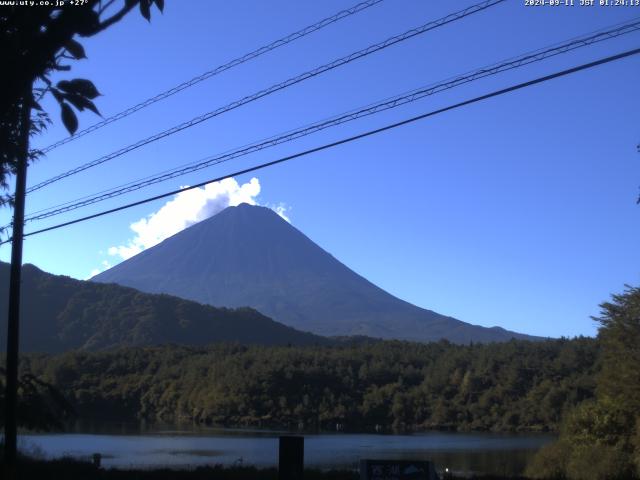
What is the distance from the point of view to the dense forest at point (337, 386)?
270ft

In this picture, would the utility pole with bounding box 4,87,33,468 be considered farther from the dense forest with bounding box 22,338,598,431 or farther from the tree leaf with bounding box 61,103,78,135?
the dense forest with bounding box 22,338,598,431

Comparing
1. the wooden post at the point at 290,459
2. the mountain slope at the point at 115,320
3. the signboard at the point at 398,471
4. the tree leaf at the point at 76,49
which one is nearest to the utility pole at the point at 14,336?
the wooden post at the point at 290,459

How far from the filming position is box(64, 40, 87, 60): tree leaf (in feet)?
16.7

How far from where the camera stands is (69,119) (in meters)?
4.90

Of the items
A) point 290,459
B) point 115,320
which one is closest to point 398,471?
point 290,459

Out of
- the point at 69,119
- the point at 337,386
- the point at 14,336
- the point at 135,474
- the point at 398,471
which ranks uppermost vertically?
the point at 69,119

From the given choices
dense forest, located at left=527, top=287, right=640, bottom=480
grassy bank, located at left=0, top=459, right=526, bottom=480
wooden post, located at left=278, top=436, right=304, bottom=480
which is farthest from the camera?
dense forest, located at left=527, top=287, right=640, bottom=480

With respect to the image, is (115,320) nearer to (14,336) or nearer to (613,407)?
(613,407)

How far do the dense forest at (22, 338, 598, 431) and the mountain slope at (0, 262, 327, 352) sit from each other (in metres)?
27.3

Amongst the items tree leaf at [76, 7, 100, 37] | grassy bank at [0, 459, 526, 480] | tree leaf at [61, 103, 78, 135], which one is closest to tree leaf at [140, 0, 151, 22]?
tree leaf at [76, 7, 100, 37]

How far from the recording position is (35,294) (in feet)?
417

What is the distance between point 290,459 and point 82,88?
6022 millimetres

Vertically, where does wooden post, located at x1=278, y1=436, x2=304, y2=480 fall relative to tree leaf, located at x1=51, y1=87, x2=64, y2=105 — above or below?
below

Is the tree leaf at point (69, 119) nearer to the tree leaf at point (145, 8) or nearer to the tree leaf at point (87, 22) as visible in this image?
the tree leaf at point (87, 22)
